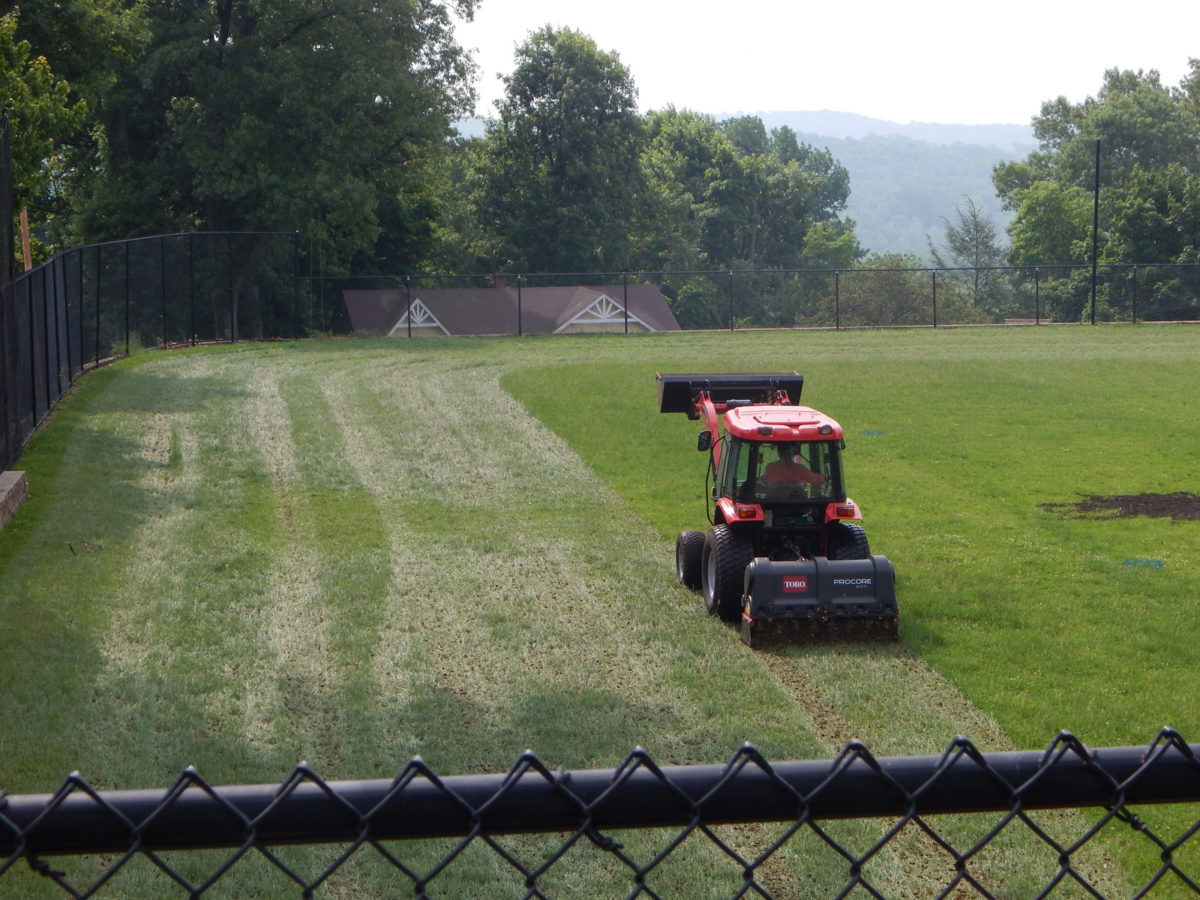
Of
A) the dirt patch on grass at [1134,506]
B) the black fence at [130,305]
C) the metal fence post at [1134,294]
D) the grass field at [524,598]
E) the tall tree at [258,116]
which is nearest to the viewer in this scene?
→ the grass field at [524,598]

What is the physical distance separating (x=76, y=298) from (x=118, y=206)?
17.6 m

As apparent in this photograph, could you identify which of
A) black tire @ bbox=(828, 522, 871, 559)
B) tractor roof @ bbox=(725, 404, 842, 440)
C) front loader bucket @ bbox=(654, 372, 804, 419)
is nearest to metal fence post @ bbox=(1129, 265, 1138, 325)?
front loader bucket @ bbox=(654, 372, 804, 419)

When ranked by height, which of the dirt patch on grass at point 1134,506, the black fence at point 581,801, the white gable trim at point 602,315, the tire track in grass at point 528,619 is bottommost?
the tire track in grass at point 528,619

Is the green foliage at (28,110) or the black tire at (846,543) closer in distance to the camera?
the black tire at (846,543)

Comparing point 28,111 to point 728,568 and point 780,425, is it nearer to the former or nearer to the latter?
point 780,425

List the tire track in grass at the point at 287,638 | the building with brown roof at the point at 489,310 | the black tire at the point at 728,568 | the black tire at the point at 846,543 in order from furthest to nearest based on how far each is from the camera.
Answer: the building with brown roof at the point at 489,310
the black tire at the point at 846,543
the black tire at the point at 728,568
the tire track in grass at the point at 287,638

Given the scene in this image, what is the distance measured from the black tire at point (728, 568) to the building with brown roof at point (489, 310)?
3689 centimetres

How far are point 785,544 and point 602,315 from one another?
41010 mm

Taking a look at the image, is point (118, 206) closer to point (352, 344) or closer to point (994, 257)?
point (352, 344)

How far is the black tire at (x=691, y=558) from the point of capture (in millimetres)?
12516

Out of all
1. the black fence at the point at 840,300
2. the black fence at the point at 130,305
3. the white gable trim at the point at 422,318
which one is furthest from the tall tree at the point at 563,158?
the black fence at the point at 130,305

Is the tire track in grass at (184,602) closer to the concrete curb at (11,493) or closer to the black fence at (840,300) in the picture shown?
the concrete curb at (11,493)

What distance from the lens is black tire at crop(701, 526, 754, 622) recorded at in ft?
36.7

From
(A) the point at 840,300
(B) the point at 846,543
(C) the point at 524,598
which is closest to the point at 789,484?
(B) the point at 846,543
